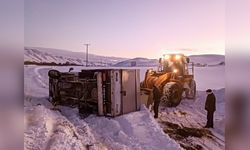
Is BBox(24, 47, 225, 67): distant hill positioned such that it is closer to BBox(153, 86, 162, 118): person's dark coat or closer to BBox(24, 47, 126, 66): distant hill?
BBox(24, 47, 126, 66): distant hill

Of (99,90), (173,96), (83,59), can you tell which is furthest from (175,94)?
(83,59)

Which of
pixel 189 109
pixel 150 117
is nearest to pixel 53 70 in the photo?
pixel 150 117

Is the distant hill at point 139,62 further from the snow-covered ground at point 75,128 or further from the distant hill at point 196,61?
the snow-covered ground at point 75,128

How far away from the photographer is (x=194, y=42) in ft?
6.90

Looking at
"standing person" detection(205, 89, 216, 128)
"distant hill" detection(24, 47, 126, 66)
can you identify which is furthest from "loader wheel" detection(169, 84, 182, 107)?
"distant hill" detection(24, 47, 126, 66)

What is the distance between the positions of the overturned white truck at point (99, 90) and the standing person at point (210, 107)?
44 centimetres

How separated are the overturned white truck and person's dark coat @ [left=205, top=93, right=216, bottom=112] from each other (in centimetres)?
44

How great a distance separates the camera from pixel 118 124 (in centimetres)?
225

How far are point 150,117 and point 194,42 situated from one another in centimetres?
55

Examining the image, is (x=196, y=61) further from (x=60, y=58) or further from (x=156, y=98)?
(x=60, y=58)

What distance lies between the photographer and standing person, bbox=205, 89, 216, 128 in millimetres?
2066

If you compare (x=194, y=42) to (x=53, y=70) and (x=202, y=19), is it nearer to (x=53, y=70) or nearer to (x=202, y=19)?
(x=202, y=19)

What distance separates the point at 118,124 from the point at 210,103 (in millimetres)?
614

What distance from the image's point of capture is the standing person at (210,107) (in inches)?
81.4
